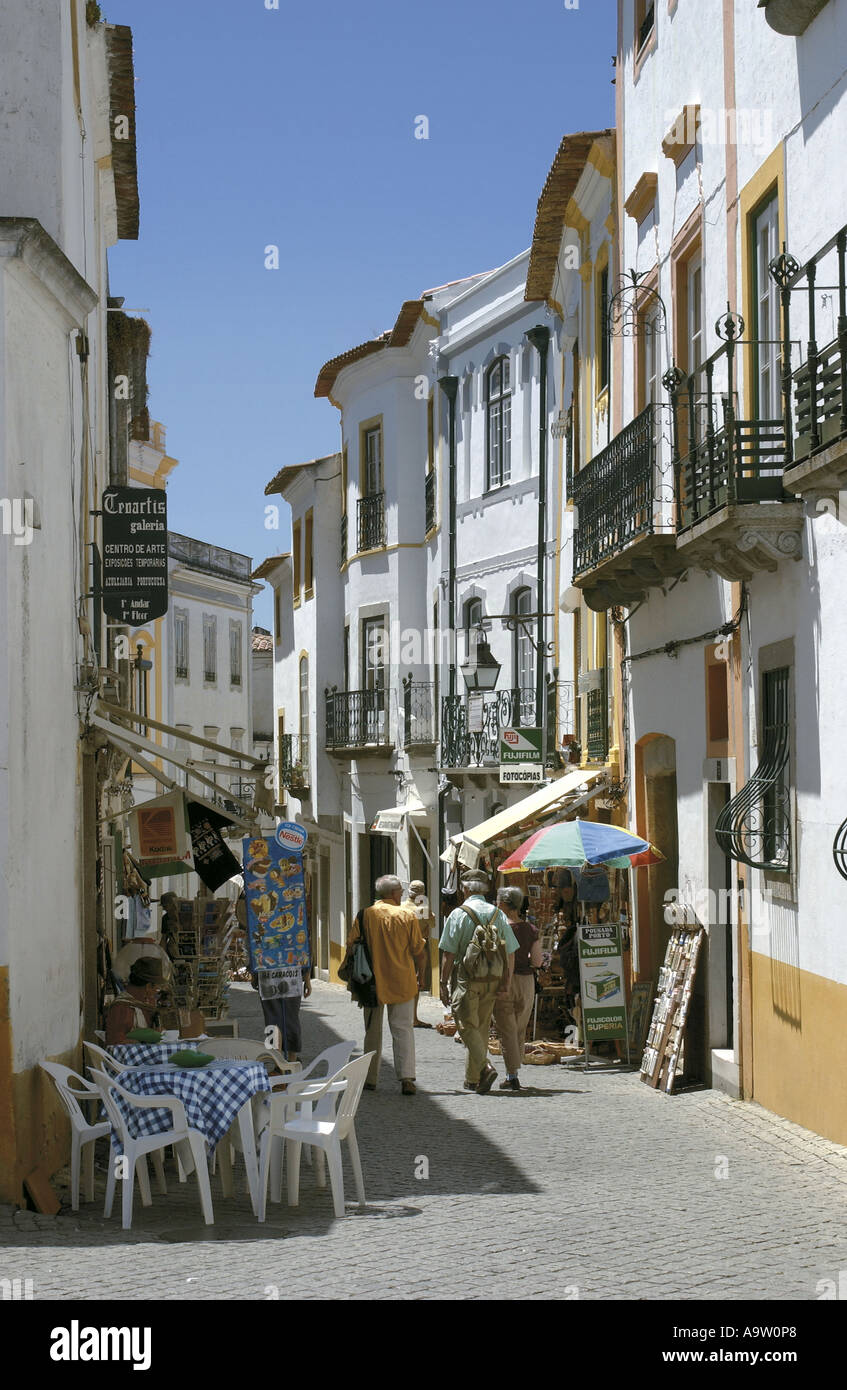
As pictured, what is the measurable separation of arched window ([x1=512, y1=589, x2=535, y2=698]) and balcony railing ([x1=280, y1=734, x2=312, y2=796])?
40.9 feet

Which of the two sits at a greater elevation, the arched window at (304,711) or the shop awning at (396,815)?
the arched window at (304,711)

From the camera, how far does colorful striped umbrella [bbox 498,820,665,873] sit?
16.4 metres

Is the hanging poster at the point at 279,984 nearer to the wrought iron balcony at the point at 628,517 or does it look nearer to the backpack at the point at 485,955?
the backpack at the point at 485,955

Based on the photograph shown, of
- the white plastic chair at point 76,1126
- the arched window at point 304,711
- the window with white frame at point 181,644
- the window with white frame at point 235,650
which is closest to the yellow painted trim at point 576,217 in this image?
the white plastic chair at point 76,1126

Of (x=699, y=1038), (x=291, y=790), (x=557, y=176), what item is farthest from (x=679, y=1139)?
(x=291, y=790)

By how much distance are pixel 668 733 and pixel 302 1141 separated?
8124mm

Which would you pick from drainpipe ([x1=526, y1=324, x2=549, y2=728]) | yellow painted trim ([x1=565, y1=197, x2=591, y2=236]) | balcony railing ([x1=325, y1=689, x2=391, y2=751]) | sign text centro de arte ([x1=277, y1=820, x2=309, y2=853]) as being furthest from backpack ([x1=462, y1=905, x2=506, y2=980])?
balcony railing ([x1=325, y1=689, x2=391, y2=751])

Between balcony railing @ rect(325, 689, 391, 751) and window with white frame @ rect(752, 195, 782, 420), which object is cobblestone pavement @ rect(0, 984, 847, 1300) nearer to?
window with white frame @ rect(752, 195, 782, 420)

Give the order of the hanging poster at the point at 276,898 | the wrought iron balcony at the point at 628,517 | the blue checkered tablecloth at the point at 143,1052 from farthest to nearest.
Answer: the wrought iron balcony at the point at 628,517 < the hanging poster at the point at 276,898 < the blue checkered tablecloth at the point at 143,1052

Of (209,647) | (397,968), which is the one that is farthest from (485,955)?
(209,647)

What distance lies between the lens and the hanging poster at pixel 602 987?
17.1 m

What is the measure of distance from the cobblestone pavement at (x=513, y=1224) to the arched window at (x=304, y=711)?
85.8ft

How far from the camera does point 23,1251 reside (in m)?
8.68

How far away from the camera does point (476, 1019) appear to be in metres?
15.4
